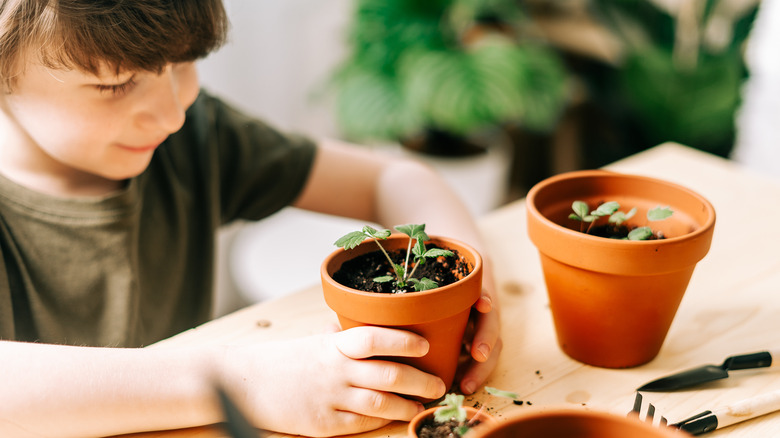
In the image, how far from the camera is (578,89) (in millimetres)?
2457

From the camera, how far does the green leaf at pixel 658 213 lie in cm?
61

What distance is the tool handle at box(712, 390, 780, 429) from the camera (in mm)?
556

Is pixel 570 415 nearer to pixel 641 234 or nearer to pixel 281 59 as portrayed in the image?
pixel 641 234

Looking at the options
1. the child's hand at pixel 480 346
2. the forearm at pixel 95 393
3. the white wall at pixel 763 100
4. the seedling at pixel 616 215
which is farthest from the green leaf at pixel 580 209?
the white wall at pixel 763 100

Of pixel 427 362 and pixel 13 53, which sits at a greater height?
pixel 13 53

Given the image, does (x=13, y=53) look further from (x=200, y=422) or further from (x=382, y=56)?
(x=382, y=56)

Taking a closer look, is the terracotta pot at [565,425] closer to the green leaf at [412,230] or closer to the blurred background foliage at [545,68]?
the green leaf at [412,230]

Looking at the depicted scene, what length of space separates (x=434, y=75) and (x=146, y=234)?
1.01 m

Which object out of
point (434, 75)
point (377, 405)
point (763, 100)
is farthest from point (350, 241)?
point (763, 100)

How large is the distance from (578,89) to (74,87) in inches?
81.0

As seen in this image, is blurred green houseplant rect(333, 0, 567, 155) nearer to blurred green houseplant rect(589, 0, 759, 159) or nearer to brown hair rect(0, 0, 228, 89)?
blurred green houseplant rect(589, 0, 759, 159)

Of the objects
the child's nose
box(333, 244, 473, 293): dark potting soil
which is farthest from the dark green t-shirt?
box(333, 244, 473, 293): dark potting soil

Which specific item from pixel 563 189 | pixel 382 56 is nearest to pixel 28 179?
pixel 563 189

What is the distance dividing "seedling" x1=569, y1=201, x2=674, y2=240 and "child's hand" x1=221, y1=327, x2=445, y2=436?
20 centimetres
